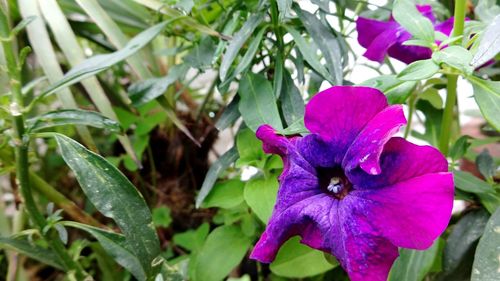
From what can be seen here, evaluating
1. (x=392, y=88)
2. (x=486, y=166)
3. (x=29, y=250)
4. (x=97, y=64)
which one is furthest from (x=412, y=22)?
(x=29, y=250)

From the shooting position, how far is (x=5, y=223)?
2.70ft

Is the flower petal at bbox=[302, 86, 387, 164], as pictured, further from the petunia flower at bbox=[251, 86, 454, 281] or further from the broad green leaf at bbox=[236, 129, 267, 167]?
the broad green leaf at bbox=[236, 129, 267, 167]

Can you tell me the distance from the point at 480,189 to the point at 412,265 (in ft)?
0.45

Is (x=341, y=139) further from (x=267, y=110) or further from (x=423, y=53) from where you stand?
(x=423, y=53)

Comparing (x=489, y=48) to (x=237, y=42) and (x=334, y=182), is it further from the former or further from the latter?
(x=237, y=42)

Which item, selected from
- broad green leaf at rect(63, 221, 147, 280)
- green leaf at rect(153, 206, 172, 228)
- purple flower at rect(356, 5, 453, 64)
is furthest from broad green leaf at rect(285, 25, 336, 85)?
green leaf at rect(153, 206, 172, 228)

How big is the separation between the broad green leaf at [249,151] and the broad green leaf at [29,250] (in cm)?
28

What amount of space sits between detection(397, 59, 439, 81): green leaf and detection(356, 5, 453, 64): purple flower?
200 mm

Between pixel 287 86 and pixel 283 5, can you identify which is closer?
pixel 283 5

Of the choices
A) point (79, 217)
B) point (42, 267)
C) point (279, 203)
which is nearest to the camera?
point (279, 203)

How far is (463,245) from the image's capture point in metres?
0.69

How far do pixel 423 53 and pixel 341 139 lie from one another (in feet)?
0.87

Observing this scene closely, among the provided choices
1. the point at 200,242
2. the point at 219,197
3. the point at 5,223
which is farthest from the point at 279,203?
the point at 5,223

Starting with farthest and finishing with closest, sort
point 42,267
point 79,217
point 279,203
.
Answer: point 42,267
point 79,217
point 279,203
